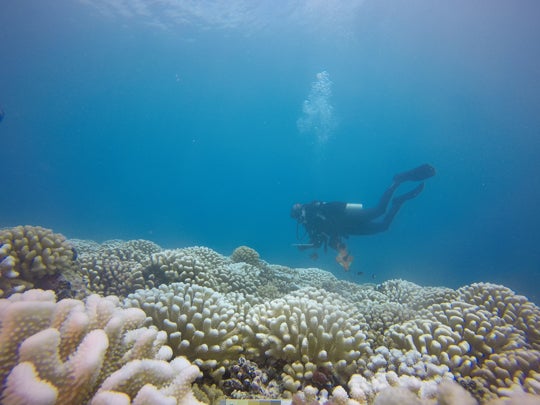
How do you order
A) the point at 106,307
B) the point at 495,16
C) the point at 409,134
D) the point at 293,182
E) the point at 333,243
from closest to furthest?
the point at 106,307, the point at 333,243, the point at 495,16, the point at 409,134, the point at 293,182

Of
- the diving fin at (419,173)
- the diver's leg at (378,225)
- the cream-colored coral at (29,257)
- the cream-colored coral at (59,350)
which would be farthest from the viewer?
the diving fin at (419,173)

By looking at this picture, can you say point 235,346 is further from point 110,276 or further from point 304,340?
point 110,276

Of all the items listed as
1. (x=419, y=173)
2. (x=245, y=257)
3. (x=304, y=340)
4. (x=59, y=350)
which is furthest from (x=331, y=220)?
(x=59, y=350)

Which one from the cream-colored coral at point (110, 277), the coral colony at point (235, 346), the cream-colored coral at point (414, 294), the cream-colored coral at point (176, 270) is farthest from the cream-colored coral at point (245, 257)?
the coral colony at point (235, 346)

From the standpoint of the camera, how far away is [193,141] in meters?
147

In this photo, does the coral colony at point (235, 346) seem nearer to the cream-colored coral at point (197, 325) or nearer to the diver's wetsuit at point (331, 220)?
the cream-colored coral at point (197, 325)

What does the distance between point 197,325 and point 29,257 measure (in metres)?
2.78

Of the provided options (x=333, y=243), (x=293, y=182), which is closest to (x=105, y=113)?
(x=293, y=182)

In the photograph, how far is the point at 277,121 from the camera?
12825 cm

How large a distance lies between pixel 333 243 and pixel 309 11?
48015 millimetres

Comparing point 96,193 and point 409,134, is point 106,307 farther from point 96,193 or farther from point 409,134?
point 96,193

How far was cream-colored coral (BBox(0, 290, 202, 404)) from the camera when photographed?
1.26m

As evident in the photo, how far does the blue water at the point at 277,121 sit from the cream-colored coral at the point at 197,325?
124ft

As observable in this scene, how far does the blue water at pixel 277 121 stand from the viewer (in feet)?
161
